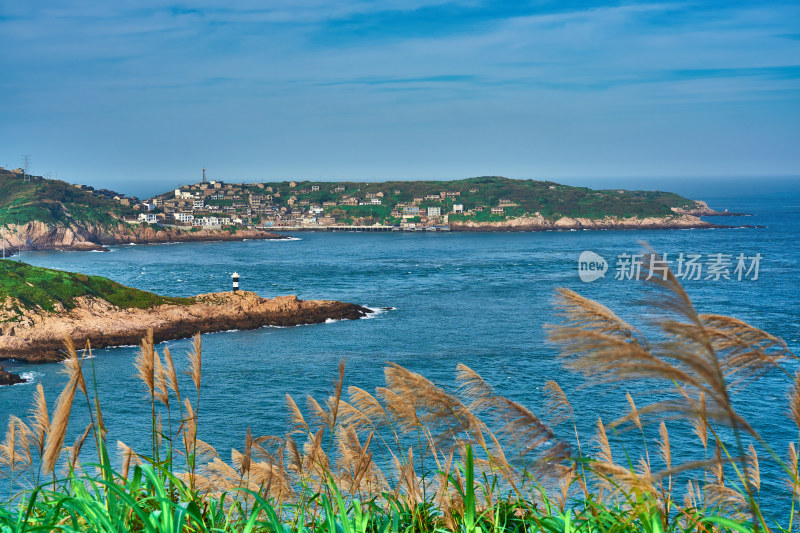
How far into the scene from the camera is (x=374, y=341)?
28.8m

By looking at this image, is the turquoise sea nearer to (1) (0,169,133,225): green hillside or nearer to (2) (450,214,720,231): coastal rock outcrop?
(1) (0,169,133,225): green hillside

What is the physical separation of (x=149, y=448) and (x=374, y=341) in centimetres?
1401

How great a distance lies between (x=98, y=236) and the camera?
80.4 m

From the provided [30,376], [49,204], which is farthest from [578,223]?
[30,376]

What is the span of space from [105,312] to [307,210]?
8843 cm

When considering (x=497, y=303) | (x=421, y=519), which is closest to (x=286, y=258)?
(x=497, y=303)

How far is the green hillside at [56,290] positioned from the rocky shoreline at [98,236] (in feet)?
133

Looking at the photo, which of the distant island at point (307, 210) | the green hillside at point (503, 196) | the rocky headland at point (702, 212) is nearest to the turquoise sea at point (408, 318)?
the distant island at point (307, 210)

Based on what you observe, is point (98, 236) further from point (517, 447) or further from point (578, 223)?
point (517, 447)

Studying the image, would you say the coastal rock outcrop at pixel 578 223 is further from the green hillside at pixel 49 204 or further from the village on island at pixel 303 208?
the green hillside at pixel 49 204

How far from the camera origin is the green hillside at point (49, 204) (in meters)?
76.3

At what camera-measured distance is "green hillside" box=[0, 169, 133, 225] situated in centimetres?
7631

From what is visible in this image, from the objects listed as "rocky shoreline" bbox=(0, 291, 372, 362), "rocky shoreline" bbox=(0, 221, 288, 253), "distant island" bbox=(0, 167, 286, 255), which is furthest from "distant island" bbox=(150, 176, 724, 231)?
"rocky shoreline" bbox=(0, 291, 372, 362)

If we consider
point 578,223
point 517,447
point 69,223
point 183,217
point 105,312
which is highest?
point 578,223
